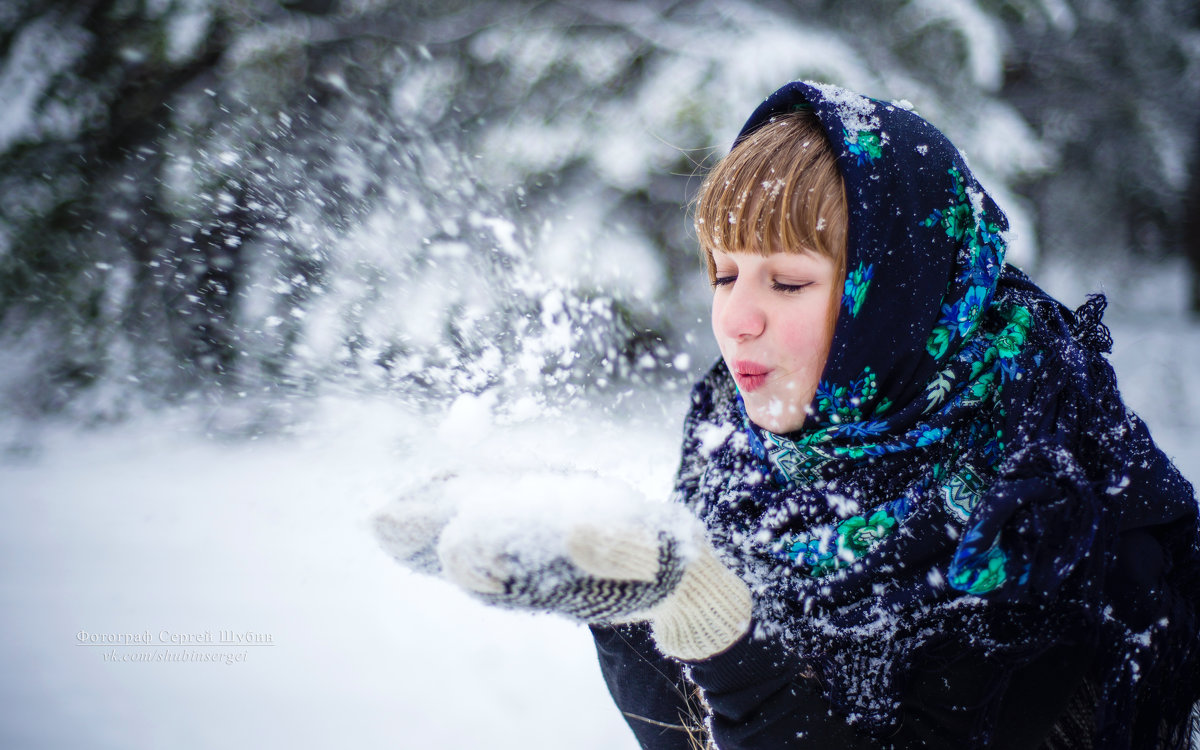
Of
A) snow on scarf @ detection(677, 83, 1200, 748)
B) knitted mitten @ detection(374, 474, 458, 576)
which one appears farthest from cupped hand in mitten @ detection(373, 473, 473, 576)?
snow on scarf @ detection(677, 83, 1200, 748)

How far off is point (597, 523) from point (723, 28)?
3549 mm

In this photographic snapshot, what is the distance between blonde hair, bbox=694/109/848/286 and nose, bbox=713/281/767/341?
8cm

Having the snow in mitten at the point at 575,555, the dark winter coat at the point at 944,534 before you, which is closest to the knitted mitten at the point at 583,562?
the snow in mitten at the point at 575,555

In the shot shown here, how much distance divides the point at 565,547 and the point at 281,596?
2.45 m

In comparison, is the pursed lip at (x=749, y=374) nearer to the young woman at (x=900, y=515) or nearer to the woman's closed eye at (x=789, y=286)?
the young woman at (x=900, y=515)

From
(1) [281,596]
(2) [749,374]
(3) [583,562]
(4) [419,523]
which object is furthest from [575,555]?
(1) [281,596]

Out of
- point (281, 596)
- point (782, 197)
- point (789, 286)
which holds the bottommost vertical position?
point (281, 596)

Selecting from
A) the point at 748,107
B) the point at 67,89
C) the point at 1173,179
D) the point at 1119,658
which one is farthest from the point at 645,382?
the point at 1173,179

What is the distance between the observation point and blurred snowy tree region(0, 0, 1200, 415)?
10.9 ft

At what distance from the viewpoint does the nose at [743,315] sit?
1.17 m

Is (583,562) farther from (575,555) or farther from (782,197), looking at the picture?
(782,197)

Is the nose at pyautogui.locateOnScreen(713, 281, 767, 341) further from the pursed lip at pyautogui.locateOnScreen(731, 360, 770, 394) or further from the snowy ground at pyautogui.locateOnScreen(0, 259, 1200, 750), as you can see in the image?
the snowy ground at pyautogui.locateOnScreen(0, 259, 1200, 750)

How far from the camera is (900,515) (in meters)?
1.18

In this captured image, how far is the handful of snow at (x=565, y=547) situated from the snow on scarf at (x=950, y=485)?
0.32 metres
